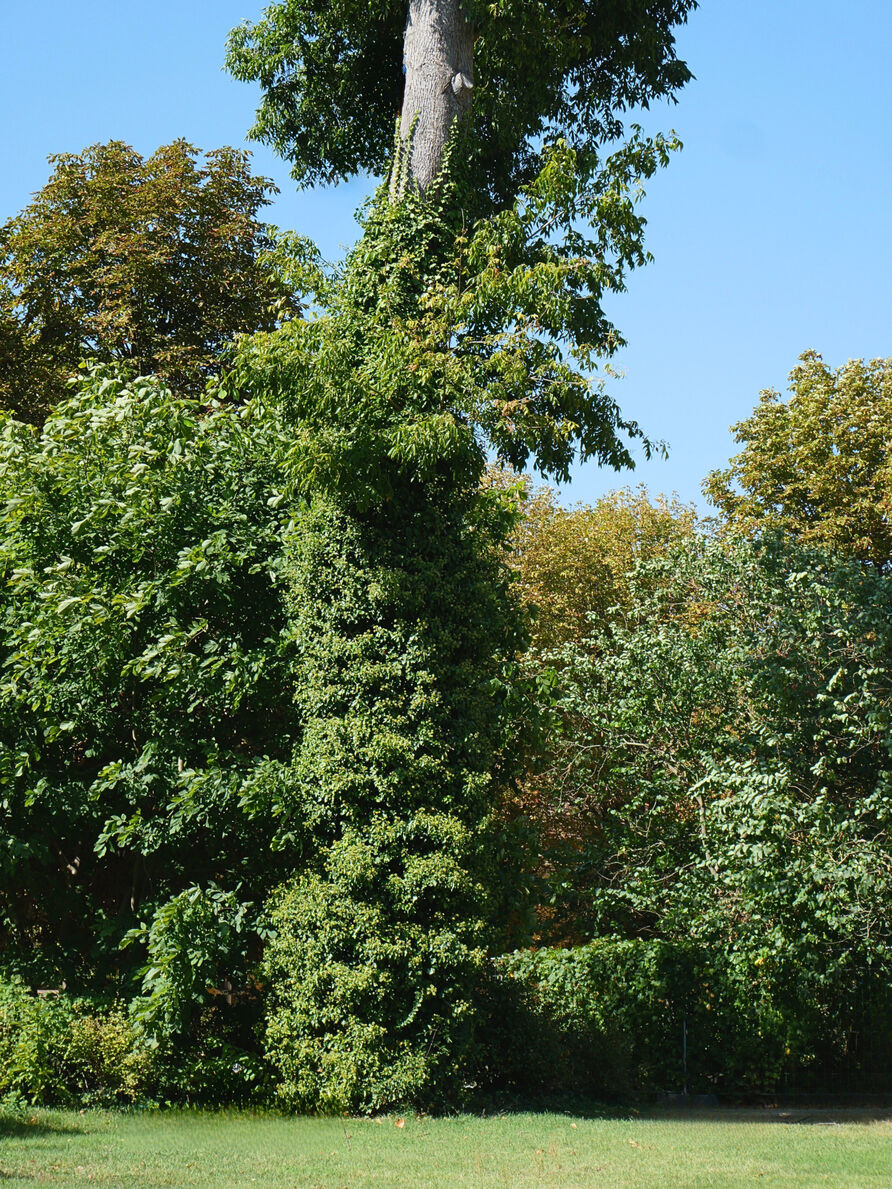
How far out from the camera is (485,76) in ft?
49.2

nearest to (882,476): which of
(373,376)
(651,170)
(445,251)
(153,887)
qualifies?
(651,170)

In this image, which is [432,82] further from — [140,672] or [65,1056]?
[65,1056]

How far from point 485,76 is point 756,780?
9.87m

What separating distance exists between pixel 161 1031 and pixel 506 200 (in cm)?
1196

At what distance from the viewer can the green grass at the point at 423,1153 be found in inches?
275

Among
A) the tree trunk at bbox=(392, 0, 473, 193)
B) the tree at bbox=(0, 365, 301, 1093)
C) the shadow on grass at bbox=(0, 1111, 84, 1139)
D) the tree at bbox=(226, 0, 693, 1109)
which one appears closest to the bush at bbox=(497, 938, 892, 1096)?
the tree at bbox=(226, 0, 693, 1109)

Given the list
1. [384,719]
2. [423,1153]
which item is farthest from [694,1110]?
[384,719]

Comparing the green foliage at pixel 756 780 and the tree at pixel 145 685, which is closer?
the tree at pixel 145 685

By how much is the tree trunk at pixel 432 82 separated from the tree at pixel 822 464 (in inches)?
485

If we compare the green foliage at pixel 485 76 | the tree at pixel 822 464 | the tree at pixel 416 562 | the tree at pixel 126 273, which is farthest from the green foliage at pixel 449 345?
the tree at pixel 822 464

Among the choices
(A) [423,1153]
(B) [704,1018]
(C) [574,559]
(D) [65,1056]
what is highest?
(C) [574,559]

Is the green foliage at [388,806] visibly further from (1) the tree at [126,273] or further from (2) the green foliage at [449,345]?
(1) the tree at [126,273]

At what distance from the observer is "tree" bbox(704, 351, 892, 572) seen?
2383 centimetres

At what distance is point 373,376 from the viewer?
413 inches
